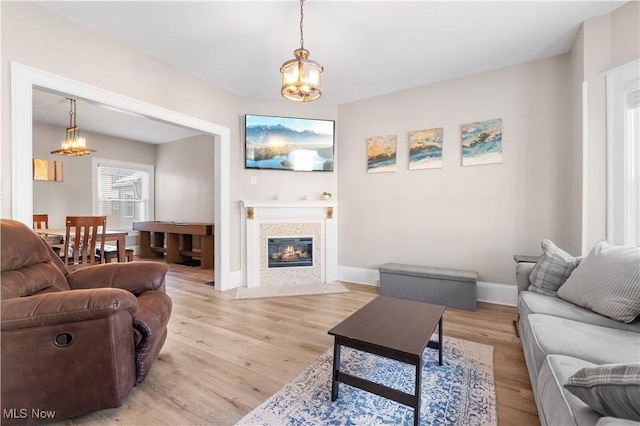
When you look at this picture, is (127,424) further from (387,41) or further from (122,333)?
(387,41)

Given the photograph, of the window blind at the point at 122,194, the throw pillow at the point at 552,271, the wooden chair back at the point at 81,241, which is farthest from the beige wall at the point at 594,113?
the window blind at the point at 122,194

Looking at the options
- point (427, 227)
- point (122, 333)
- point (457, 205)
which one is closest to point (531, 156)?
point (457, 205)

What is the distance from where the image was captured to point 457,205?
3.48m

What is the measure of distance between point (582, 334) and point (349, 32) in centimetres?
276

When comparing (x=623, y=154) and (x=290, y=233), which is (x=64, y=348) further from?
(x=623, y=154)

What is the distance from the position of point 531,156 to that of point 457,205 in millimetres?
897

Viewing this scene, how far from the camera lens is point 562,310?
5.66 feet

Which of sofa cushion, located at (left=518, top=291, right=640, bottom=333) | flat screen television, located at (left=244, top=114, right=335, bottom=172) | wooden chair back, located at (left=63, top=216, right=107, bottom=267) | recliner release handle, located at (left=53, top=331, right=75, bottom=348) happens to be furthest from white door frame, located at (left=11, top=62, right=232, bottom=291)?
sofa cushion, located at (left=518, top=291, right=640, bottom=333)

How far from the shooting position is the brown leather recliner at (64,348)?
4.23 ft

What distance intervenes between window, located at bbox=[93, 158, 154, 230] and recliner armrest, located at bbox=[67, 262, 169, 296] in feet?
14.9

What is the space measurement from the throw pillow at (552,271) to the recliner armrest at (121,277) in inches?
110

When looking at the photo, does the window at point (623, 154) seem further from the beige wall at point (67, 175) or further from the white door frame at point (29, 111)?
the beige wall at point (67, 175)

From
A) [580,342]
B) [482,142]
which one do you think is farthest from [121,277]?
[482,142]

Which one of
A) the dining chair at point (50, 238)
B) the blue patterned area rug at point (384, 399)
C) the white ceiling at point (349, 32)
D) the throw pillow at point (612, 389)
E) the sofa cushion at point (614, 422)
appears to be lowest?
the blue patterned area rug at point (384, 399)
